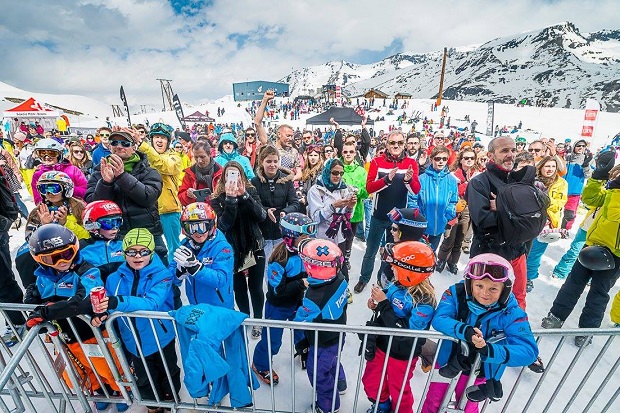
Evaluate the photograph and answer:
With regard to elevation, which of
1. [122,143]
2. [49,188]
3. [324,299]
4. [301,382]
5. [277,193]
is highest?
[122,143]

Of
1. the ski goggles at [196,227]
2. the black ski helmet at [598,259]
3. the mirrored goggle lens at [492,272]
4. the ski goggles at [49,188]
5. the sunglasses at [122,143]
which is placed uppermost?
the sunglasses at [122,143]

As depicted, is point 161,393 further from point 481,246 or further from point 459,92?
point 459,92

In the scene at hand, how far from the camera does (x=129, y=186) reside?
3.09 meters

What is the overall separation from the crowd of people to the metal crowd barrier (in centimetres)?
13

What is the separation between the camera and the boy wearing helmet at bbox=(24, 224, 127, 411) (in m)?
2.05

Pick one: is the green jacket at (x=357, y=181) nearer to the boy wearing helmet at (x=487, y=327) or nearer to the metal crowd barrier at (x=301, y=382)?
the metal crowd barrier at (x=301, y=382)

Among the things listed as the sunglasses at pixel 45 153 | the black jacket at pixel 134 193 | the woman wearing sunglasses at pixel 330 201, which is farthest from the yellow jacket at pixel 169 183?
the woman wearing sunglasses at pixel 330 201

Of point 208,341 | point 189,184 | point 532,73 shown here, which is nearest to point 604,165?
point 208,341

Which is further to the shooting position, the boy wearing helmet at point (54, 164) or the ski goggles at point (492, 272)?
the boy wearing helmet at point (54, 164)

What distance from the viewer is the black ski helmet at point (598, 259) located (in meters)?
3.13

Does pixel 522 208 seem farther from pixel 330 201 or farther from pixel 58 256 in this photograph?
pixel 58 256

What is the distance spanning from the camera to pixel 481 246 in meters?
3.25

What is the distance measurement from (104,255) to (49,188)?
103cm

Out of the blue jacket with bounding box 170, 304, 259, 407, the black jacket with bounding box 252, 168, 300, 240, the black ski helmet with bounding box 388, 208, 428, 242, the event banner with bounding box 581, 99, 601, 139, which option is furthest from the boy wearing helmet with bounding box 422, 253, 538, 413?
the event banner with bounding box 581, 99, 601, 139
